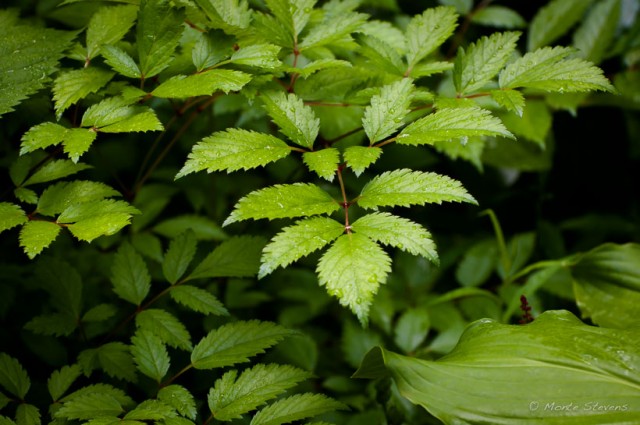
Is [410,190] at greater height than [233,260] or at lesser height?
greater

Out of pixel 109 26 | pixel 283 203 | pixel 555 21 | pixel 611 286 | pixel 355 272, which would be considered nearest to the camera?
pixel 355 272

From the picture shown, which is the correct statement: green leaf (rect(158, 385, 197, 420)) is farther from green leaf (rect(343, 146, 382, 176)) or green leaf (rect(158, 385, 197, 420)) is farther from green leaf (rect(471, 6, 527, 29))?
green leaf (rect(471, 6, 527, 29))

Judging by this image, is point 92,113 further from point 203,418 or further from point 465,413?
point 465,413

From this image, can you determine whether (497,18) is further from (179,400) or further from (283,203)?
(179,400)

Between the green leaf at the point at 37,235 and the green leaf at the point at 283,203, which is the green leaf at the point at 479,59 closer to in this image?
the green leaf at the point at 283,203

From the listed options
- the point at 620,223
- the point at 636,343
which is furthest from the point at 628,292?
the point at 620,223

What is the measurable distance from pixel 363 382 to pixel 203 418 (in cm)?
44

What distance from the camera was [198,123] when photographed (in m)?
1.60

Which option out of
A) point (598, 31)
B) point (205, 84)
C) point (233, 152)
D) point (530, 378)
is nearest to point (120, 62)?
point (205, 84)

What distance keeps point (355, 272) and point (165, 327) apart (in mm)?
512

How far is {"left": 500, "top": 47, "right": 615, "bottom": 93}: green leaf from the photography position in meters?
0.99

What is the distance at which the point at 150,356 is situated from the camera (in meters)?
1.02

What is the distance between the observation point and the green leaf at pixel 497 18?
5.71 ft

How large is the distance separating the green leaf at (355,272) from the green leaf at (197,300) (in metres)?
0.38
